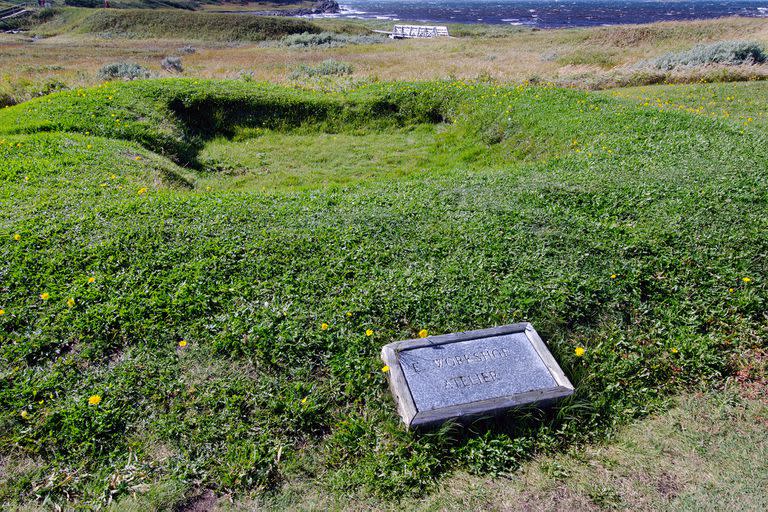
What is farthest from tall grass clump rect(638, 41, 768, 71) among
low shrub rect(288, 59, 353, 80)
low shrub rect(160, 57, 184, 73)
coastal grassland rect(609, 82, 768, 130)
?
low shrub rect(160, 57, 184, 73)

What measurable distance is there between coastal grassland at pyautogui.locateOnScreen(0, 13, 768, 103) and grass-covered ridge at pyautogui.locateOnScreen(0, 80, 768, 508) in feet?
35.9

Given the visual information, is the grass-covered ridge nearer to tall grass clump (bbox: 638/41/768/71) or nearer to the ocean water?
tall grass clump (bbox: 638/41/768/71)

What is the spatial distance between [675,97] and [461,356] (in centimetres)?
1380

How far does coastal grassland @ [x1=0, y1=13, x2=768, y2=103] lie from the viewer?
18.5 meters

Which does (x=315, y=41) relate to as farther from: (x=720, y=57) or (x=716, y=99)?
(x=716, y=99)

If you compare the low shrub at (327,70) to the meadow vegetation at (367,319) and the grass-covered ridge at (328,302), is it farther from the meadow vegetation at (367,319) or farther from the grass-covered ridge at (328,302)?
the grass-covered ridge at (328,302)

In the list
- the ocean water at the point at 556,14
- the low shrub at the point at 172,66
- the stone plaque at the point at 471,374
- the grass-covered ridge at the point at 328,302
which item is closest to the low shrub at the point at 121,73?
the low shrub at the point at 172,66

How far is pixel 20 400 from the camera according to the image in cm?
389

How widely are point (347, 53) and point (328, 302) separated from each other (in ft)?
109

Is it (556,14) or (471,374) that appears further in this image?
(556,14)

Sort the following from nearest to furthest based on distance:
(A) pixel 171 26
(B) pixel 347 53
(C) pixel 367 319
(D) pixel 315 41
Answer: (C) pixel 367 319, (B) pixel 347 53, (D) pixel 315 41, (A) pixel 171 26

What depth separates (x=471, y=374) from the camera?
4.09 meters

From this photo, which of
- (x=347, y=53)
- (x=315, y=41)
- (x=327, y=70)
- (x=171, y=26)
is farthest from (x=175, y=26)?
(x=327, y=70)

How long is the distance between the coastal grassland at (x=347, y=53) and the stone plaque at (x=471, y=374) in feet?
50.5
